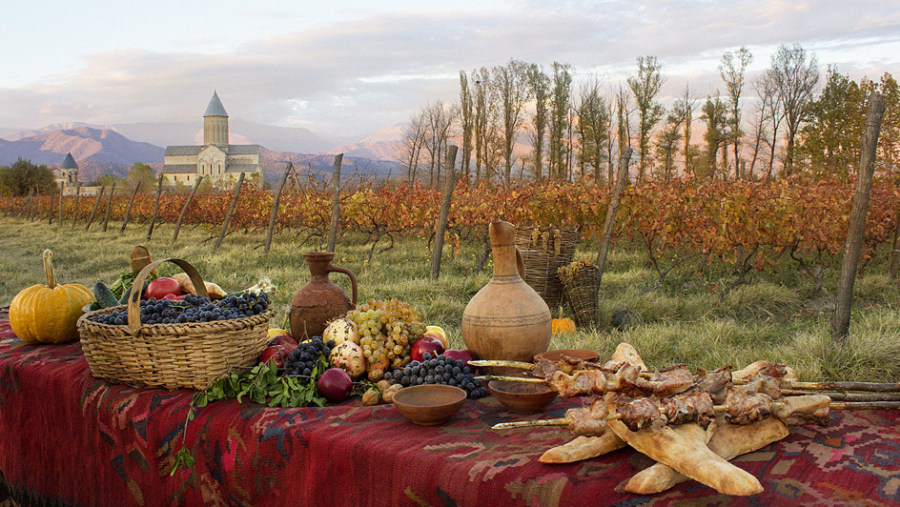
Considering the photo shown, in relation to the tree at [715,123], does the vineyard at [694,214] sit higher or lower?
lower

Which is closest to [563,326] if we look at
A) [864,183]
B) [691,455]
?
[864,183]

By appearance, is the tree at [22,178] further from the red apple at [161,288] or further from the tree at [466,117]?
the red apple at [161,288]

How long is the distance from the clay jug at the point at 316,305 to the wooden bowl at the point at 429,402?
75 cm

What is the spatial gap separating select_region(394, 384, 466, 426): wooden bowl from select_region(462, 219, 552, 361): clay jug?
0.31 meters

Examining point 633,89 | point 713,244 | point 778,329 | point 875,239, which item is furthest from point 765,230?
point 633,89

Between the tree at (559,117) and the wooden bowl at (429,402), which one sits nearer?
the wooden bowl at (429,402)

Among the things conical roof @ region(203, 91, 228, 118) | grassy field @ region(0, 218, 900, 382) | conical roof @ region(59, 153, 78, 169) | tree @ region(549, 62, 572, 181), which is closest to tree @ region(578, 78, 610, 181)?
tree @ region(549, 62, 572, 181)

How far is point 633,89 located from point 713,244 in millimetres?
29549

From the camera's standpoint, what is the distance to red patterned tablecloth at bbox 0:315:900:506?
108 centimetres

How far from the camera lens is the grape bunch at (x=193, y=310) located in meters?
1.80

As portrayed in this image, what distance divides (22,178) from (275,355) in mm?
58033

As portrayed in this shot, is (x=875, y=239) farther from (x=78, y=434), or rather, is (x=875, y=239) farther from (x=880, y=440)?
(x=78, y=434)

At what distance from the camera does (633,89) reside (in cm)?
3409

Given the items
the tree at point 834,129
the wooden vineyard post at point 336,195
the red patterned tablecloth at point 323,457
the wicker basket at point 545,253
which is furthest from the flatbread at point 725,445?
the tree at point 834,129
